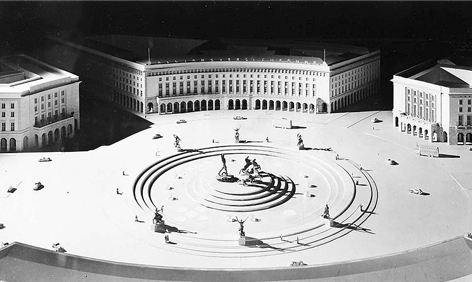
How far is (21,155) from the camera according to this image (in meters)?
120

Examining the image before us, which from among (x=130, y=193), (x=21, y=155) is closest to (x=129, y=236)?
(x=130, y=193)

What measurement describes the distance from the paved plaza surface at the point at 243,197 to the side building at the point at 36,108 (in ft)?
15.9

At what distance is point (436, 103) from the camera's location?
125688 millimetres

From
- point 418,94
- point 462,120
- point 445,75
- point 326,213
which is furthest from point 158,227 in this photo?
point 445,75

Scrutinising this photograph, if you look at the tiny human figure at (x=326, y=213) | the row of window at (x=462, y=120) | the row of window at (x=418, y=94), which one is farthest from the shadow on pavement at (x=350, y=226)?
the row of window at (x=418, y=94)

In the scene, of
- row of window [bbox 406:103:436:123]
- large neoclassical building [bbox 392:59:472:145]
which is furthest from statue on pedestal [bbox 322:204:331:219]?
row of window [bbox 406:103:436:123]

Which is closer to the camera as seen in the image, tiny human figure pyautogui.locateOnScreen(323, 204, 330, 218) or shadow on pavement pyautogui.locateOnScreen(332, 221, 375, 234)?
shadow on pavement pyautogui.locateOnScreen(332, 221, 375, 234)

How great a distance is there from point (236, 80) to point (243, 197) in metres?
53.3

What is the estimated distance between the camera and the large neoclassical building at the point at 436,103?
123250mm

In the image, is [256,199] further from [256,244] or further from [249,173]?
[256,244]

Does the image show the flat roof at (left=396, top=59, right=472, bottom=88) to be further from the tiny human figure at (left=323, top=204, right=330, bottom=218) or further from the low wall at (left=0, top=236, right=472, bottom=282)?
the low wall at (left=0, top=236, right=472, bottom=282)

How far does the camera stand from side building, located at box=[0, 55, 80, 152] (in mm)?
122438

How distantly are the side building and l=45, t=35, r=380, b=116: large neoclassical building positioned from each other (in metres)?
16.5

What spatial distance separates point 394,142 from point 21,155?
62.3m
